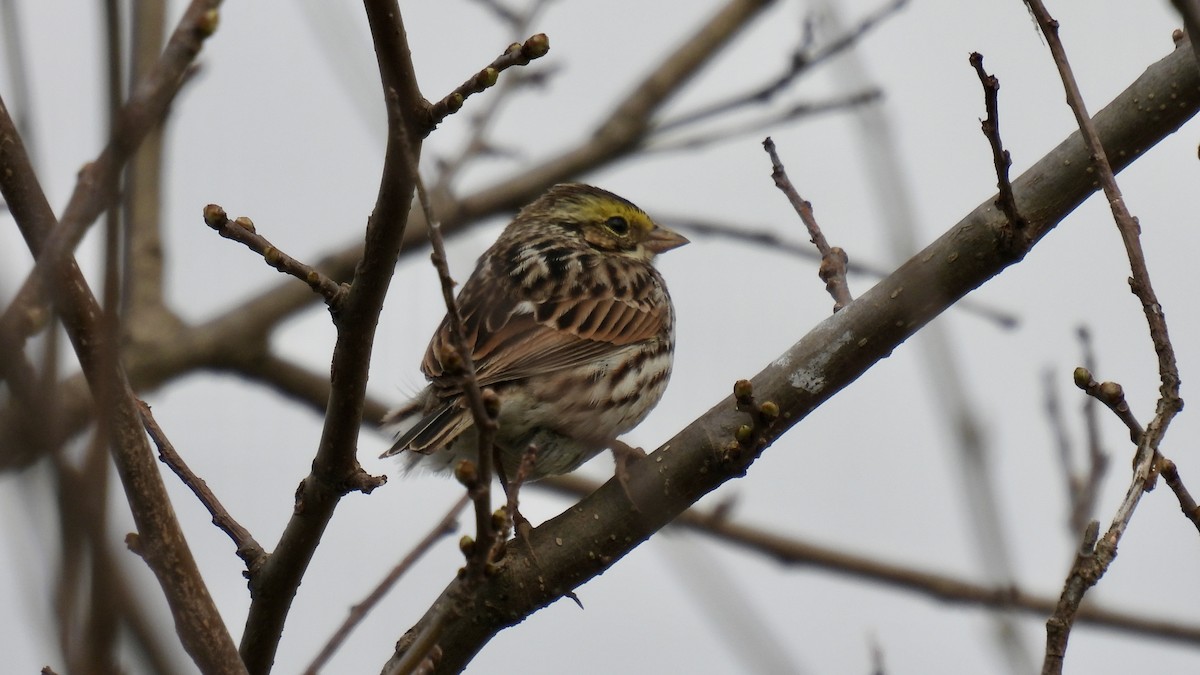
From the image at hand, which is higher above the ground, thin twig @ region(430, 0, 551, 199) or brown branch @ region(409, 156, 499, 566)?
thin twig @ region(430, 0, 551, 199)

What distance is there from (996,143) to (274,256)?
5.95 feet

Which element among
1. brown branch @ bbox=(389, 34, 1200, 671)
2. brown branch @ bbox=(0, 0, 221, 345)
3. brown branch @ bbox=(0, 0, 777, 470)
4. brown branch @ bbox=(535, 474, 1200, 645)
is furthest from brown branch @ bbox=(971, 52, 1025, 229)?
brown branch @ bbox=(0, 0, 777, 470)

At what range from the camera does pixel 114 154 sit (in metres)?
1.88

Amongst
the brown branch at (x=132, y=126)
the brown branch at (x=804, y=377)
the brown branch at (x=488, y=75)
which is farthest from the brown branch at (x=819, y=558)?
the brown branch at (x=132, y=126)

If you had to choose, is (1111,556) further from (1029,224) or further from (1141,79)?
(1141,79)

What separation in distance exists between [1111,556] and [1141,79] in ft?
5.27

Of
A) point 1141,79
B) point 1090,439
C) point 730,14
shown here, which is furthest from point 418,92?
point 730,14

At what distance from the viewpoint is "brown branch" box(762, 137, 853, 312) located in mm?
4953

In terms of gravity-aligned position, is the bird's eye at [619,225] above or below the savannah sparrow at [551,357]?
above

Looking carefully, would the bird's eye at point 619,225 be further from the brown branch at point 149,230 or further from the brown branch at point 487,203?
the brown branch at point 149,230

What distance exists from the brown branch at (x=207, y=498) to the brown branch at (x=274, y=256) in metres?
0.70

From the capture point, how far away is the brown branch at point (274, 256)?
3.58 metres

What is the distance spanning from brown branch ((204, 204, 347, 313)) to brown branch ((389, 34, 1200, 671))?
2.96 feet

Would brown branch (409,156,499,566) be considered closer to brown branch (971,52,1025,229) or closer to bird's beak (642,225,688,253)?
brown branch (971,52,1025,229)
